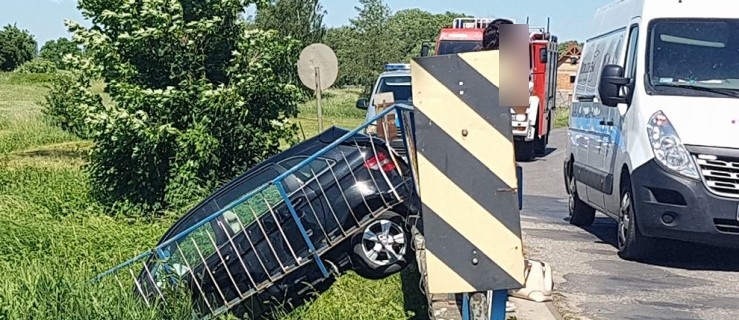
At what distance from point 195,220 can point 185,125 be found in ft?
20.3

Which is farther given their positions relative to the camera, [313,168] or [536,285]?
[313,168]

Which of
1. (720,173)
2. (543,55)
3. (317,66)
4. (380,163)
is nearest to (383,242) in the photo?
(380,163)

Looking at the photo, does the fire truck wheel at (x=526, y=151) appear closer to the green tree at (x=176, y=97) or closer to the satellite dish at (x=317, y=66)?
the satellite dish at (x=317, y=66)

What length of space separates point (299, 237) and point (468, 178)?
405cm

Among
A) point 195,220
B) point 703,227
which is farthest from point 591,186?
point 195,220

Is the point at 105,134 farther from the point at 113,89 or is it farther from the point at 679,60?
the point at 679,60

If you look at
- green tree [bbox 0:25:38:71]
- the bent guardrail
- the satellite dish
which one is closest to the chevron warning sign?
the bent guardrail

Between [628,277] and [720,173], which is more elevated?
[720,173]

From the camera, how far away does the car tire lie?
26.2 ft

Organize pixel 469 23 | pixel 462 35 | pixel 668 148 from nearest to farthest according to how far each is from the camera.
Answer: pixel 668 148 → pixel 462 35 → pixel 469 23

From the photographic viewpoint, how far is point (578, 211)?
1158 centimetres

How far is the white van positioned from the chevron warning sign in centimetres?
435

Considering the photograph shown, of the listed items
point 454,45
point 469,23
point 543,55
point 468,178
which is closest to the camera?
point 468,178

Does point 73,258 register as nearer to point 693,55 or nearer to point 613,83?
point 613,83
